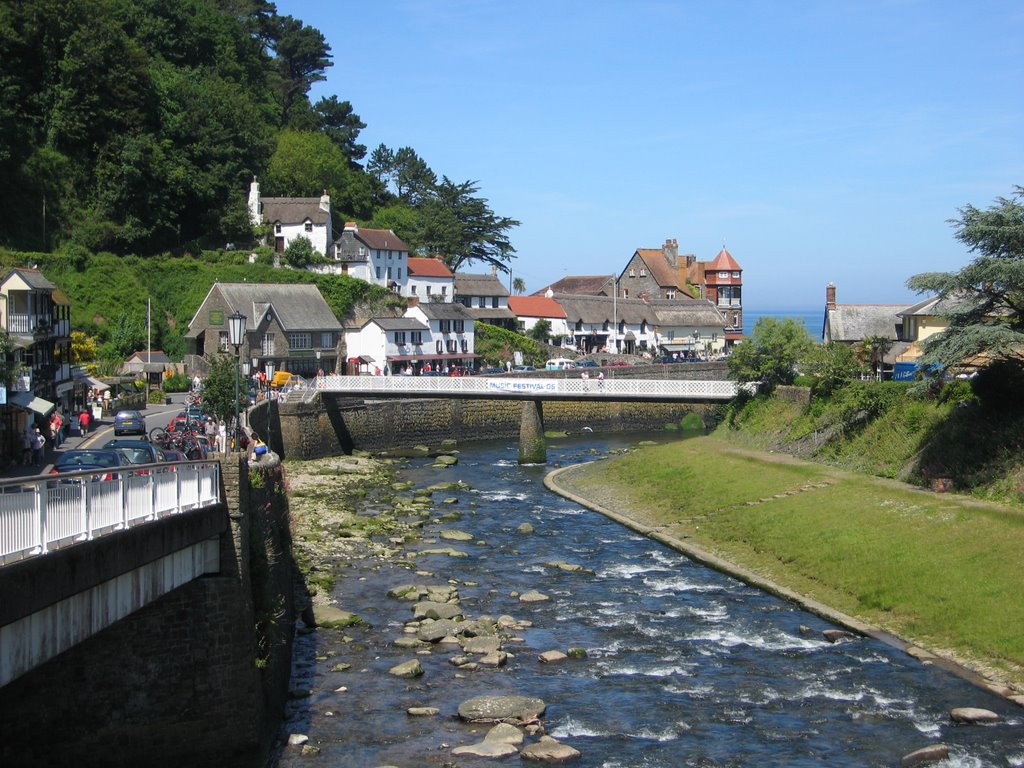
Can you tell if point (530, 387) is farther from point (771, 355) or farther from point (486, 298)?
point (486, 298)

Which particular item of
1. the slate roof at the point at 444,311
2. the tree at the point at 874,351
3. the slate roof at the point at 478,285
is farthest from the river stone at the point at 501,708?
the slate roof at the point at 478,285

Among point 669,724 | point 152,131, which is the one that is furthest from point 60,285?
point 669,724

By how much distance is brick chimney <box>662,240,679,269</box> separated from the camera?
156875mm

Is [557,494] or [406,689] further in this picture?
[557,494]

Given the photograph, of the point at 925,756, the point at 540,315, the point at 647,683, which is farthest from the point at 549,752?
the point at 540,315

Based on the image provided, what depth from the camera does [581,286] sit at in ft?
493

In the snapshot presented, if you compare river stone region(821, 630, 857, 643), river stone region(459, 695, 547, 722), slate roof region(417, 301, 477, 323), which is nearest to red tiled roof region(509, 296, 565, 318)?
slate roof region(417, 301, 477, 323)

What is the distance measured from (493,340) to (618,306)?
24.9 meters

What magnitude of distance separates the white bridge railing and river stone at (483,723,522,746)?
148ft

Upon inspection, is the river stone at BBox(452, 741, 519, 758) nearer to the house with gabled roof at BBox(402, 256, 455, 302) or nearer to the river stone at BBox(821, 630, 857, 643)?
the river stone at BBox(821, 630, 857, 643)

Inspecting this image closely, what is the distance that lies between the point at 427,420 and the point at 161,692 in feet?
192

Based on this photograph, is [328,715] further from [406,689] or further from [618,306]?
[618,306]

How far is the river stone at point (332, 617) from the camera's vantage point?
3216 cm

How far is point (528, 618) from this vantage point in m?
33.7
